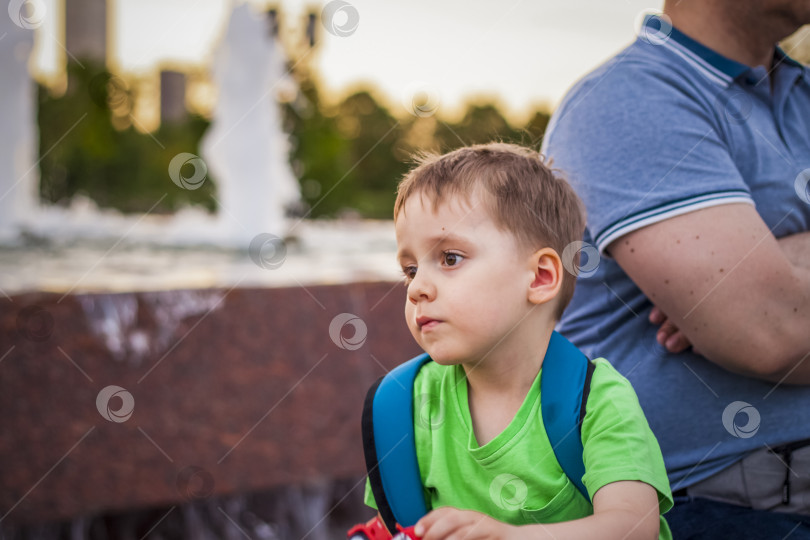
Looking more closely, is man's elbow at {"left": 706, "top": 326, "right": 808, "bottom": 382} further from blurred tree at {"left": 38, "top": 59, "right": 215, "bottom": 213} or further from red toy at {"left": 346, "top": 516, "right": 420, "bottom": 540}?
blurred tree at {"left": 38, "top": 59, "right": 215, "bottom": 213}

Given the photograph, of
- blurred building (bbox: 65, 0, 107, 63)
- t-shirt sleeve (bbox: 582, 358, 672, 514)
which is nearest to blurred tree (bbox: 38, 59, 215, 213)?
t-shirt sleeve (bbox: 582, 358, 672, 514)

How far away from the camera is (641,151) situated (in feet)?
4.98

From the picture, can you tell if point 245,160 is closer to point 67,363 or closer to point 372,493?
point 67,363

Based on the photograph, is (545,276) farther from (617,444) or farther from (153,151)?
(153,151)

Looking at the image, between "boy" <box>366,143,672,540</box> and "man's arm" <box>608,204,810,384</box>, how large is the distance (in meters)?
0.17

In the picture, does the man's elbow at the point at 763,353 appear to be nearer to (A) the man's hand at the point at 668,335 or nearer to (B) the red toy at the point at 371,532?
(A) the man's hand at the point at 668,335

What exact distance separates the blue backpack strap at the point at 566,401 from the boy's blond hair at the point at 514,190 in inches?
5.3

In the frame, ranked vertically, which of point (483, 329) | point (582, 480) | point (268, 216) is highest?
point (483, 329)

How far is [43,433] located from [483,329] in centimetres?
217

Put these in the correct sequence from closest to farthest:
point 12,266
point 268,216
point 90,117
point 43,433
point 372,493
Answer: point 372,493 → point 43,433 → point 12,266 → point 268,216 → point 90,117

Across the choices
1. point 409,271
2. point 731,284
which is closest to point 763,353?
point 731,284

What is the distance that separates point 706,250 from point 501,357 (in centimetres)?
42

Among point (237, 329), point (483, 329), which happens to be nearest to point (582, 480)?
point (483, 329)

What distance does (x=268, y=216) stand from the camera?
7.26m
